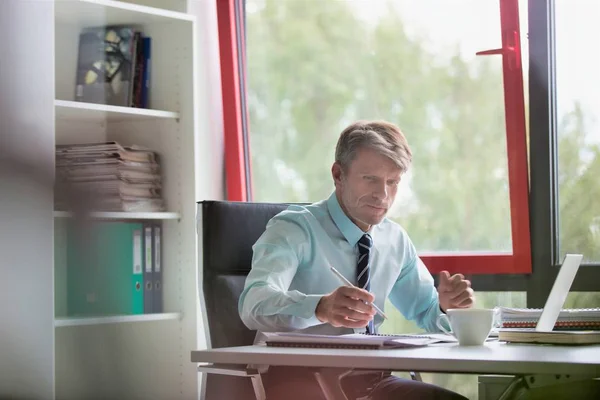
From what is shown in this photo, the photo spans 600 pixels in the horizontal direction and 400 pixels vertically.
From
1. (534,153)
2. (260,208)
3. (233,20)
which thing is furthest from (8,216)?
(233,20)

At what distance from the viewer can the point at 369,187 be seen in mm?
2184

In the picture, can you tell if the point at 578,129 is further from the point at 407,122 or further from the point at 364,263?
the point at 364,263

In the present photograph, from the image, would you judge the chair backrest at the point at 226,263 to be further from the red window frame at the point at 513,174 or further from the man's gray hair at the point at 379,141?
the red window frame at the point at 513,174

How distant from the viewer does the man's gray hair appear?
218cm

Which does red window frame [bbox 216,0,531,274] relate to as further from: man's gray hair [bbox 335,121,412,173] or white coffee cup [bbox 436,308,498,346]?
white coffee cup [bbox 436,308,498,346]

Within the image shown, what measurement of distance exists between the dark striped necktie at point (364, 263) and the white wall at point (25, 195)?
1832 mm

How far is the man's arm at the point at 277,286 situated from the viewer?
5.72 feet

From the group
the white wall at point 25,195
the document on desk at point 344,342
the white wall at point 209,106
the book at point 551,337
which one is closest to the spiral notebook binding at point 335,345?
the document on desk at point 344,342

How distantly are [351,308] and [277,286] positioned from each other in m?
0.35

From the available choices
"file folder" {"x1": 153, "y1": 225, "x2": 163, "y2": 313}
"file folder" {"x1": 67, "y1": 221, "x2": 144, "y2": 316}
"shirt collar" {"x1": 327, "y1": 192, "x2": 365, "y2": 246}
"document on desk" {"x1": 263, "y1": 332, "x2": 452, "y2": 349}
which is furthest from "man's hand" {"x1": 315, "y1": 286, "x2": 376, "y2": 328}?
"file folder" {"x1": 153, "y1": 225, "x2": 163, "y2": 313}

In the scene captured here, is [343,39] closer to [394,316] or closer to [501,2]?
[501,2]

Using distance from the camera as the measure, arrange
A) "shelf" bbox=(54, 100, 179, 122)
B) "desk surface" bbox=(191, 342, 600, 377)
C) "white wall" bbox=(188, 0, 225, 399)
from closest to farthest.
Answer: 1. "shelf" bbox=(54, 100, 179, 122)
2. "desk surface" bbox=(191, 342, 600, 377)
3. "white wall" bbox=(188, 0, 225, 399)

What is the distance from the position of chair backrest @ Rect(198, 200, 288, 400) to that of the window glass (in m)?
1.14

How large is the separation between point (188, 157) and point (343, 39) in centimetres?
76
